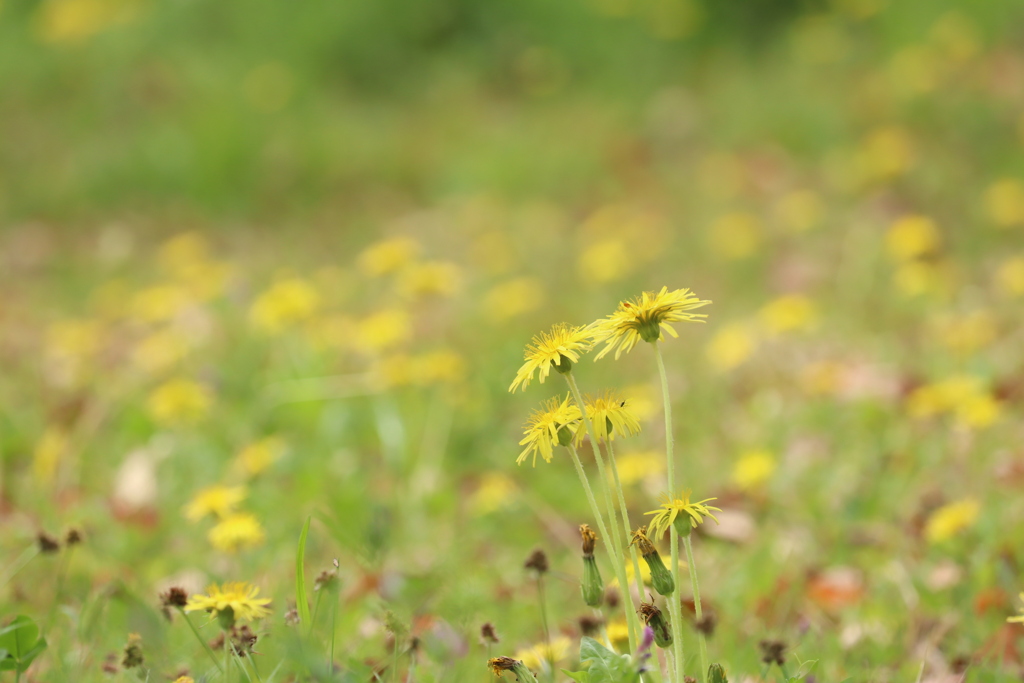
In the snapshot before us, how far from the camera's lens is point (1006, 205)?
3453 mm

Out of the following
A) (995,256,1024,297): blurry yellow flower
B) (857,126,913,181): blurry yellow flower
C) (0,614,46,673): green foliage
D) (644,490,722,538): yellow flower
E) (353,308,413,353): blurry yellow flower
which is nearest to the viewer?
(644,490,722,538): yellow flower

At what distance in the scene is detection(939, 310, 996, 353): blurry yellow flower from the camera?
236 centimetres

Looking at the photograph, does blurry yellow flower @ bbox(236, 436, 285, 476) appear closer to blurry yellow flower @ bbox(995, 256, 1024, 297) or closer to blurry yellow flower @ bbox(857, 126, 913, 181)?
blurry yellow flower @ bbox(995, 256, 1024, 297)

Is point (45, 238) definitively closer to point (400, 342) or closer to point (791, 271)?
point (400, 342)

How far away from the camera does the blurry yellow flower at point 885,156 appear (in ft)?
13.0

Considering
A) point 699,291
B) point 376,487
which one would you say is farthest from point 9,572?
point 699,291

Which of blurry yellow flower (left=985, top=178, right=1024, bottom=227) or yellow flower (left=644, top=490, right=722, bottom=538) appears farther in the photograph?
blurry yellow flower (left=985, top=178, right=1024, bottom=227)

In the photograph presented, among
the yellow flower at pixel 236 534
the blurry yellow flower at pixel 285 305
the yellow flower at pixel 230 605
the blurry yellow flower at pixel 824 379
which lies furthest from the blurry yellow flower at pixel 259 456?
the blurry yellow flower at pixel 824 379

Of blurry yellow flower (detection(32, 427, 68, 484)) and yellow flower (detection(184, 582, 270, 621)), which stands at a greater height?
blurry yellow flower (detection(32, 427, 68, 484))

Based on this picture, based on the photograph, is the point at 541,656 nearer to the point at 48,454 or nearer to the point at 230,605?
the point at 230,605

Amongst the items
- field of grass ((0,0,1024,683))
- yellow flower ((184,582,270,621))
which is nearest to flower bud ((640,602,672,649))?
field of grass ((0,0,1024,683))

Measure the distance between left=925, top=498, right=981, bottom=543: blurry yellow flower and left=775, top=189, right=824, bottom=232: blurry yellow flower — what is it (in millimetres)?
2304

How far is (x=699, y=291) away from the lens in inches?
139

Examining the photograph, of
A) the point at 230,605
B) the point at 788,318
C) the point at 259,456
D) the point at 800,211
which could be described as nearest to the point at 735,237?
the point at 800,211
